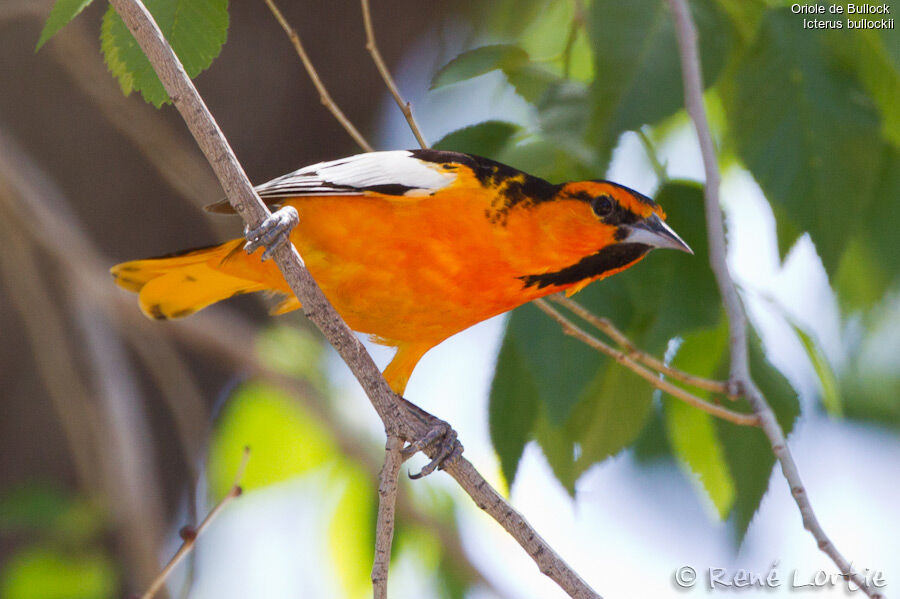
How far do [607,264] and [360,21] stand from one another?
2838mm

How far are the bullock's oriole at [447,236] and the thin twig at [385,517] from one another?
0.71m

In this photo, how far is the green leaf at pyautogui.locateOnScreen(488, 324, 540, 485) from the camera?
9.30 ft

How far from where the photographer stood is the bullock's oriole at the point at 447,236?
290 centimetres

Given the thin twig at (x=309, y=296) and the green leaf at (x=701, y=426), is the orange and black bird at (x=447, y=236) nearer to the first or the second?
the green leaf at (x=701, y=426)

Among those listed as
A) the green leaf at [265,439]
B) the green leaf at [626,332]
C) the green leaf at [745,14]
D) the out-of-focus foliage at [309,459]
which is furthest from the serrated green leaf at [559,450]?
the green leaf at [265,439]

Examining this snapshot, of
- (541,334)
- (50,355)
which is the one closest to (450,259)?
(541,334)

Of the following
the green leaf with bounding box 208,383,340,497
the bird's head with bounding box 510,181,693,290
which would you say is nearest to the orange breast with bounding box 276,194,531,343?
the bird's head with bounding box 510,181,693,290

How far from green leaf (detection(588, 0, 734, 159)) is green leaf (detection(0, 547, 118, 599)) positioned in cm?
319

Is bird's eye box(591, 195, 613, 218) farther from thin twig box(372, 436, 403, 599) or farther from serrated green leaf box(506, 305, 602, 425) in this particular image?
thin twig box(372, 436, 403, 599)

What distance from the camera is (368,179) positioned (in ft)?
9.69

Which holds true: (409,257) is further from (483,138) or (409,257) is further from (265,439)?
(265,439)

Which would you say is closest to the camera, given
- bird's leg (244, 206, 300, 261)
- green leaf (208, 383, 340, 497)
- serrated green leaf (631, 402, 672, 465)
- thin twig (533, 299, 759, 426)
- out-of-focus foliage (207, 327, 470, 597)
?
thin twig (533, 299, 759, 426)

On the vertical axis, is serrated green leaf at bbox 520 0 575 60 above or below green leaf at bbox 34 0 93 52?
below

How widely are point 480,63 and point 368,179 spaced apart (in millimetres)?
517
